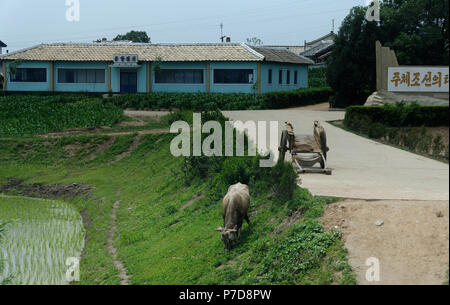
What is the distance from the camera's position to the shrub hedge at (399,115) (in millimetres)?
24109

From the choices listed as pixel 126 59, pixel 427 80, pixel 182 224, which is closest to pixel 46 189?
pixel 182 224

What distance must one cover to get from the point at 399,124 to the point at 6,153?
1750 centimetres

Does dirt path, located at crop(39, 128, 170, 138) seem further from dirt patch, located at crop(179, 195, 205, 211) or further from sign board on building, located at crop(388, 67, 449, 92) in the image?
sign board on building, located at crop(388, 67, 449, 92)

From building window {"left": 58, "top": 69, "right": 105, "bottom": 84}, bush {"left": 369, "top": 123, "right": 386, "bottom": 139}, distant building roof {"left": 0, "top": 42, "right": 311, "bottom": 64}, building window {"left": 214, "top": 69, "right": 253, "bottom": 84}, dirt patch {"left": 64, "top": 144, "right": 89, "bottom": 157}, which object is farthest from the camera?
building window {"left": 58, "top": 69, "right": 105, "bottom": 84}

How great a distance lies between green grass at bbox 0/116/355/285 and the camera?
36.6 ft

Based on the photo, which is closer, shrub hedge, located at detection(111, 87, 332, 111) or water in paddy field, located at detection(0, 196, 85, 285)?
water in paddy field, located at detection(0, 196, 85, 285)

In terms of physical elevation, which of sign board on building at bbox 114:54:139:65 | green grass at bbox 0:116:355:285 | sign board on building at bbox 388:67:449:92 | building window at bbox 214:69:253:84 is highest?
sign board on building at bbox 114:54:139:65

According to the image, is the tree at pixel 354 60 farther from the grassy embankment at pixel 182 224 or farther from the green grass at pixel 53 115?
the grassy embankment at pixel 182 224

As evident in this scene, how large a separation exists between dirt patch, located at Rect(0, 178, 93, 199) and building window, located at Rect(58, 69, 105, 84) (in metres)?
23.3

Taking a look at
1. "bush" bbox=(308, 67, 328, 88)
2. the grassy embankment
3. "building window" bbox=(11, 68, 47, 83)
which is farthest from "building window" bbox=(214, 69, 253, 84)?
the grassy embankment

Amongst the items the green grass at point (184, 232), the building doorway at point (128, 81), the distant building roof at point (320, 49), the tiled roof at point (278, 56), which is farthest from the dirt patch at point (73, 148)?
the distant building roof at point (320, 49)

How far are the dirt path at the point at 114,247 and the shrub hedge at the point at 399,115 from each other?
10.9 metres

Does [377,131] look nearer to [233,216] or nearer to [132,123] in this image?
[233,216]
